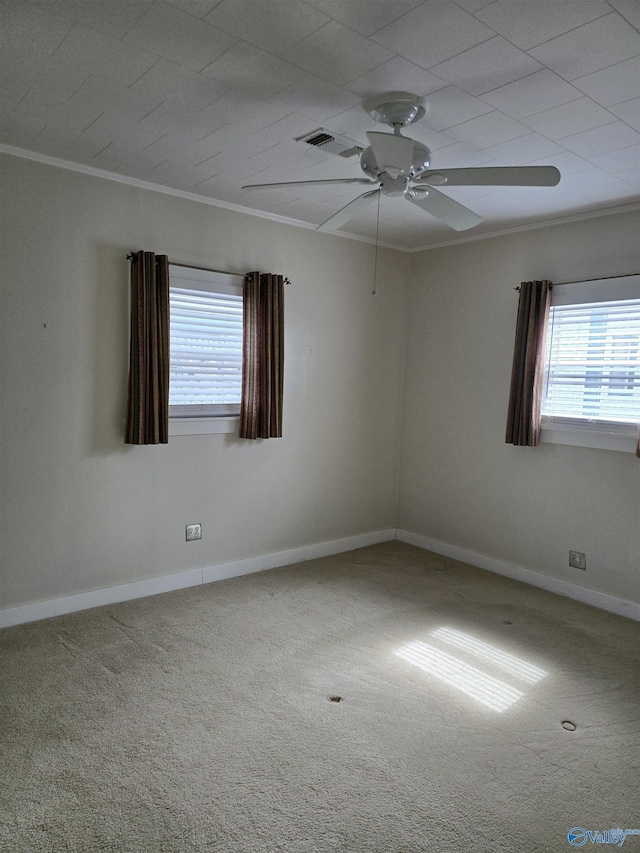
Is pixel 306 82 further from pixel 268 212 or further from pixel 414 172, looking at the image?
pixel 268 212

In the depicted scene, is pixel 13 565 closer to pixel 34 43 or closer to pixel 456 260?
pixel 34 43

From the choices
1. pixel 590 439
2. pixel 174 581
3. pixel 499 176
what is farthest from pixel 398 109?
pixel 174 581

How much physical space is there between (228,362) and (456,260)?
2212 mm

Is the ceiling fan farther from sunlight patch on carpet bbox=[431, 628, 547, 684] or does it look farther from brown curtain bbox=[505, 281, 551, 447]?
sunlight patch on carpet bbox=[431, 628, 547, 684]

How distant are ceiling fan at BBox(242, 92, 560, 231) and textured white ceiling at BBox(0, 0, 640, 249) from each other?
0.11m

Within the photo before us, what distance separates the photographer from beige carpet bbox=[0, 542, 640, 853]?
2.04m

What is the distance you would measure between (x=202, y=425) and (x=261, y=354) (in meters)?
0.69

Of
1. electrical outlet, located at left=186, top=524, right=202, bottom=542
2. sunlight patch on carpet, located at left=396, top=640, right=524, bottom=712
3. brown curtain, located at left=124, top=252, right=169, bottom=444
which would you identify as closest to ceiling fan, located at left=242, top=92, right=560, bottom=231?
brown curtain, located at left=124, top=252, right=169, bottom=444

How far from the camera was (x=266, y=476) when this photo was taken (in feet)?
15.2

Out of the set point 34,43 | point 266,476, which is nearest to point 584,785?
point 266,476

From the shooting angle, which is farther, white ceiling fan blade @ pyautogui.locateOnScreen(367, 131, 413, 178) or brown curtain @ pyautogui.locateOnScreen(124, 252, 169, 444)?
brown curtain @ pyautogui.locateOnScreen(124, 252, 169, 444)

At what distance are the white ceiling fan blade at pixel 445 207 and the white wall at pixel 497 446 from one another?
5.31 feet

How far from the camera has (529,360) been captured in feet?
14.3

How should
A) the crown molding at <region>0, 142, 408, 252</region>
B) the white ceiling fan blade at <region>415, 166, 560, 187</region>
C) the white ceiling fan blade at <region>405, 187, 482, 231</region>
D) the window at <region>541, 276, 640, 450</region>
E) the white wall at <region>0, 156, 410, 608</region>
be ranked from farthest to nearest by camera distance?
1. the window at <region>541, 276, 640, 450</region>
2. the white wall at <region>0, 156, 410, 608</region>
3. the crown molding at <region>0, 142, 408, 252</region>
4. the white ceiling fan blade at <region>405, 187, 482, 231</region>
5. the white ceiling fan blade at <region>415, 166, 560, 187</region>
